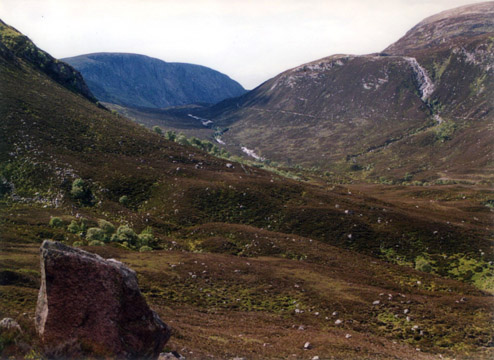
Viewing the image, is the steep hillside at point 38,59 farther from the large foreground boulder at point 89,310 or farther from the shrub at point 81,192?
the large foreground boulder at point 89,310

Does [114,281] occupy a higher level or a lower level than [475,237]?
higher

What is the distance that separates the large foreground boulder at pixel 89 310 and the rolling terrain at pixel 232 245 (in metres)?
1.05

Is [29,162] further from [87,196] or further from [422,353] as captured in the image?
[422,353]

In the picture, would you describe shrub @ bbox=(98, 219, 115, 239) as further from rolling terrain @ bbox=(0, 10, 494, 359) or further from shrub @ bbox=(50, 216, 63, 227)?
shrub @ bbox=(50, 216, 63, 227)

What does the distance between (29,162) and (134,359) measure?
5767 cm

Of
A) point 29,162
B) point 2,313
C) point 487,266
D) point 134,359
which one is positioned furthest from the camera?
point 29,162

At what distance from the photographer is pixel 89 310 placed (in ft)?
42.4

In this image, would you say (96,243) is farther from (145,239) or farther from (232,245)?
(232,245)

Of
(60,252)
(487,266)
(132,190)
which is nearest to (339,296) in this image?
(60,252)

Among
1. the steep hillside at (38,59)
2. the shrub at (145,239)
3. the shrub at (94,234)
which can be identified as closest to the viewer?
the shrub at (94,234)

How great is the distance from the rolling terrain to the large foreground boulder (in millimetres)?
1051

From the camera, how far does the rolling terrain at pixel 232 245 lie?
22.8 meters

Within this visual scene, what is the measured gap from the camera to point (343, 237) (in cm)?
5556

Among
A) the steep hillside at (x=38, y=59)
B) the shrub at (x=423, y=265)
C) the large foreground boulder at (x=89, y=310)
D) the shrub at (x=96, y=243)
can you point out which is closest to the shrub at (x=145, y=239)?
the shrub at (x=96, y=243)
